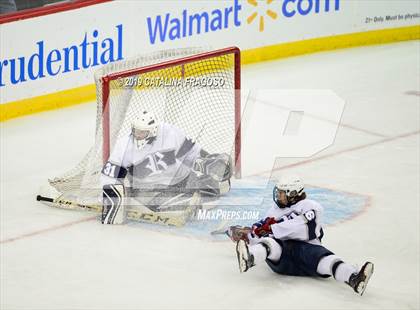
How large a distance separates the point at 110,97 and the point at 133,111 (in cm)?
57

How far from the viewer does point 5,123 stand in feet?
32.1

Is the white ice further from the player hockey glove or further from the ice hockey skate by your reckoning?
the player hockey glove

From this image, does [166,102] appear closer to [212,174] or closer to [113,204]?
[212,174]

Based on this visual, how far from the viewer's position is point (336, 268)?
629 centimetres

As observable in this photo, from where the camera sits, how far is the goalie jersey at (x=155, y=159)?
7.48 m

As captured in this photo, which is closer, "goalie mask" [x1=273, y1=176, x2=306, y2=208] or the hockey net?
"goalie mask" [x1=273, y1=176, x2=306, y2=208]

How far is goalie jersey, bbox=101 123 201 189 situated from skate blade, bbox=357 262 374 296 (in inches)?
75.3

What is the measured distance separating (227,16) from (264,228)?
16.5 feet

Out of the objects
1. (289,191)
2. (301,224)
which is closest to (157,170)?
(289,191)

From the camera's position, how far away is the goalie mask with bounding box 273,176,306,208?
647 centimetres

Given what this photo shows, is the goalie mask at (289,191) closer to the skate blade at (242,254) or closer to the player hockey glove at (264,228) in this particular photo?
the player hockey glove at (264,228)

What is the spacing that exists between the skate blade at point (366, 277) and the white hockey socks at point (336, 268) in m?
0.09

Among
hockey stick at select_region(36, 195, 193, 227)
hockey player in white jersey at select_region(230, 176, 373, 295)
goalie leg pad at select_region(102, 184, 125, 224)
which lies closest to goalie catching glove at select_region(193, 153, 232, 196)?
hockey stick at select_region(36, 195, 193, 227)

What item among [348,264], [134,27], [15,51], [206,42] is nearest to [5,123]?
[15,51]
